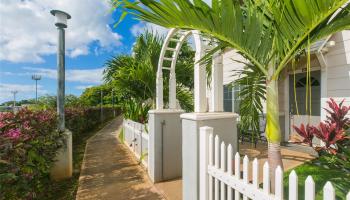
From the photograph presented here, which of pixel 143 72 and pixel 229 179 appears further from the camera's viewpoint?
pixel 143 72

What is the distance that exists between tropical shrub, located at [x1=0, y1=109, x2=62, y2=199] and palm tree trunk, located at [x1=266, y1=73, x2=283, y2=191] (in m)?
2.23

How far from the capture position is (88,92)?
139ft

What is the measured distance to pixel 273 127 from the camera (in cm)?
182

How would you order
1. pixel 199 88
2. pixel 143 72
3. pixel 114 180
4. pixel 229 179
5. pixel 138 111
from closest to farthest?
pixel 229 179
pixel 199 88
pixel 114 180
pixel 143 72
pixel 138 111

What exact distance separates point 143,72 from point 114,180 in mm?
2947

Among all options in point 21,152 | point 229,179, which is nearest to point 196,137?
point 229,179

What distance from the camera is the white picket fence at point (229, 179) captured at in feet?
4.66

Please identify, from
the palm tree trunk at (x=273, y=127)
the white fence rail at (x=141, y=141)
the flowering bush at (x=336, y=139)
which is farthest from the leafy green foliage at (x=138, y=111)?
the palm tree trunk at (x=273, y=127)

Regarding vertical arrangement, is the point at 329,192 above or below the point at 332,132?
above

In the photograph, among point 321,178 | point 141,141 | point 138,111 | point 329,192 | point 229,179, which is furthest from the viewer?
point 138,111

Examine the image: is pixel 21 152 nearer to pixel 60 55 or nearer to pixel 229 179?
pixel 229 179

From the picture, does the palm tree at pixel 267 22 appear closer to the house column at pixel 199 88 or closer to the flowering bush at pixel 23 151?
the house column at pixel 199 88

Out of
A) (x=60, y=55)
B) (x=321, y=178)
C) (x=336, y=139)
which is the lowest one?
(x=321, y=178)

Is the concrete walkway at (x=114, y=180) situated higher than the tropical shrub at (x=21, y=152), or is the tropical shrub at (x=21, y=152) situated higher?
the tropical shrub at (x=21, y=152)
